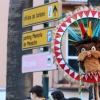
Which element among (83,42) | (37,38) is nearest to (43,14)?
(37,38)

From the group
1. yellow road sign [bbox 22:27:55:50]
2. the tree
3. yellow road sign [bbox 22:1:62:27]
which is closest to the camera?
yellow road sign [bbox 22:1:62:27]

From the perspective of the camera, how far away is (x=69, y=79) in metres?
7.97

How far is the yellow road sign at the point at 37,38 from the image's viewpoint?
10698 millimetres

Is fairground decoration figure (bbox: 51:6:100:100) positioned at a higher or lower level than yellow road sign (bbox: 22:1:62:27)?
lower

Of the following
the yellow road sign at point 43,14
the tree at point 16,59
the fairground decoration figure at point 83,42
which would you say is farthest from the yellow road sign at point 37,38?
the tree at point 16,59

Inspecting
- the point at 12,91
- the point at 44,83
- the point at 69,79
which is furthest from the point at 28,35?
the point at 69,79

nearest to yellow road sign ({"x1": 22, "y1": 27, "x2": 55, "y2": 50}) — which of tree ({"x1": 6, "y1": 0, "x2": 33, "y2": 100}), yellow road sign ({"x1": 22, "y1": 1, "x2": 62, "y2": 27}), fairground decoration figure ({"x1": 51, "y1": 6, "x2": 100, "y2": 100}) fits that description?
yellow road sign ({"x1": 22, "y1": 1, "x2": 62, "y2": 27})

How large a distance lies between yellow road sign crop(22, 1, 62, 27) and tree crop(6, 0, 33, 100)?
7.63 ft

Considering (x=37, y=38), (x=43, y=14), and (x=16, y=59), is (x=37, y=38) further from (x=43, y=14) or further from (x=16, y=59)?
(x=16, y=59)

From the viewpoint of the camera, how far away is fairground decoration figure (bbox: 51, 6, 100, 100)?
24.8ft

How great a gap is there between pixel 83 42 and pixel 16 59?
6.18 metres

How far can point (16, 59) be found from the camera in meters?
13.8

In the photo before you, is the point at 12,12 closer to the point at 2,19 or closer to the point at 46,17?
the point at 46,17

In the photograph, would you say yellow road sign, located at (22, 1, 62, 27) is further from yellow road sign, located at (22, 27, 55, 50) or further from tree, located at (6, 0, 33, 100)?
tree, located at (6, 0, 33, 100)
